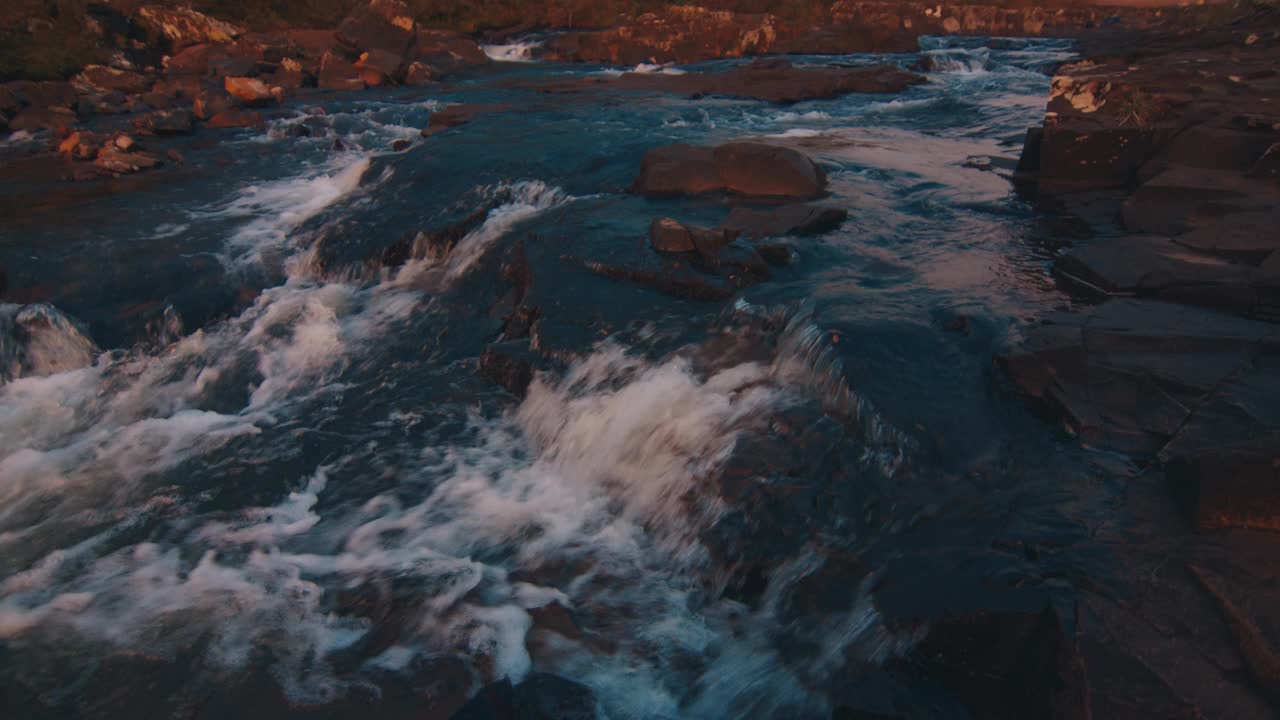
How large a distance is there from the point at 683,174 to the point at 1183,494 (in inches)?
266

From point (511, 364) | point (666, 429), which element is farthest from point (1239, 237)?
point (511, 364)

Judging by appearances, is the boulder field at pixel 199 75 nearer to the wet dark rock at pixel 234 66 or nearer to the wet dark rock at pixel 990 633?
the wet dark rock at pixel 234 66

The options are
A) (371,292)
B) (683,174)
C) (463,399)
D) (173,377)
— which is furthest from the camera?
(683,174)

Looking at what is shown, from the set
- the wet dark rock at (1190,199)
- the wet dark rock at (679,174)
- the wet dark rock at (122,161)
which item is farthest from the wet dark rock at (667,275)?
the wet dark rock at (122,161)

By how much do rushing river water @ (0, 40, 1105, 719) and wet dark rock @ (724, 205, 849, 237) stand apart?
0.21m

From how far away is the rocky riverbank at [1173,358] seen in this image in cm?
255

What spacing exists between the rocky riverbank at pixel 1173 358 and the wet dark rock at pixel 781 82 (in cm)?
902

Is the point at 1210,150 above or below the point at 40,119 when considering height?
below

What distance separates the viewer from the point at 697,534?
4.26m

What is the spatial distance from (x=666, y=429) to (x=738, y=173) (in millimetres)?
4787

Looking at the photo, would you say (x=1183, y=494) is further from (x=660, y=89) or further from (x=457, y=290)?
(x=660, y=89)

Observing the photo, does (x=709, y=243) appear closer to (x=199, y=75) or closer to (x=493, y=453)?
(x=493, y=453)

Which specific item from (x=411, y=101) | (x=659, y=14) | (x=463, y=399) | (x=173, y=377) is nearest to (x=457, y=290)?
(x=463, y=399)

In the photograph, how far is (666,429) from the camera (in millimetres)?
4988
